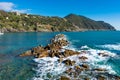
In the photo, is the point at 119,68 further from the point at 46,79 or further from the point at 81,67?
the point at 46,79

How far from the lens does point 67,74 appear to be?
37000mm

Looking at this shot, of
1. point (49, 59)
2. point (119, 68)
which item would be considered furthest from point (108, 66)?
point (49, 59)

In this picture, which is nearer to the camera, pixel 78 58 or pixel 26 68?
pixel 26 68

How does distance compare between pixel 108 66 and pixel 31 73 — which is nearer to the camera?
pixel 31 73

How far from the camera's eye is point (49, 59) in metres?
52.3

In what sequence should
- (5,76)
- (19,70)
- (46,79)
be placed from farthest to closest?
(19,70), (5,76), (46,79)

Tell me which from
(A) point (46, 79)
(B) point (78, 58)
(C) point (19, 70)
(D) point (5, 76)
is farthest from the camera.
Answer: (B) point (78, 58)

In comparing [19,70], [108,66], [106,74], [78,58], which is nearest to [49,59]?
[78,58]

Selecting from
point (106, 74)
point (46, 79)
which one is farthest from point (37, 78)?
point (106, 74)

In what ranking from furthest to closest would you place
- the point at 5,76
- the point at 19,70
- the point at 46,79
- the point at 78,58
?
the point at 78,58, the point at 19,70, the point at 5,76, the point at 46,79

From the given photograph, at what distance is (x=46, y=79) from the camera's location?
34438mm

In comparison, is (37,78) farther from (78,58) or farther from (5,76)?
(78,58)

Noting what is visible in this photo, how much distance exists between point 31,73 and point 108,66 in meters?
16.2

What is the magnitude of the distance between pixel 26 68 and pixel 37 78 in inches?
330
